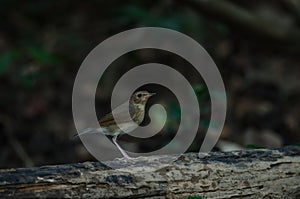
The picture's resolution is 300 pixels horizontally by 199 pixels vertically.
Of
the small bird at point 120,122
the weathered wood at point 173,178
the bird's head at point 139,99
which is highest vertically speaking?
the bird's head at point 139,99

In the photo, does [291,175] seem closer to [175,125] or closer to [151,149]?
[175,125]

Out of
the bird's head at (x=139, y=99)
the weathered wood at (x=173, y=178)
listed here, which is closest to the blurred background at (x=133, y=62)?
the bird's head at (x=139, y=99)

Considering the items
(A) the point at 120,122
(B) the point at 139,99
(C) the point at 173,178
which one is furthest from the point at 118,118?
(C) the point at 173,178

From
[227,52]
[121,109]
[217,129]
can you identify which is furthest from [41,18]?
[121,109]

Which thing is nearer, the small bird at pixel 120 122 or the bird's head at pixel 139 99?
the small bird at pixel 120 122

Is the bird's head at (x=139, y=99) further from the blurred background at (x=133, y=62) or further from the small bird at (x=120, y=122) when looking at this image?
the blurred background at (x=133, y=62)

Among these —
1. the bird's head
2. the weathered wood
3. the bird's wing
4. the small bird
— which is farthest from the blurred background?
the weathered wood

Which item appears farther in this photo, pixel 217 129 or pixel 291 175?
pixel 217 129

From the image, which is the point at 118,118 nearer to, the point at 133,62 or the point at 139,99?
the point at 139,99
